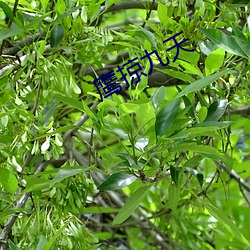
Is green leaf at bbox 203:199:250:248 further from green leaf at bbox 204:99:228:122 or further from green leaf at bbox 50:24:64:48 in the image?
green leaf at bbox 50:24:64:48

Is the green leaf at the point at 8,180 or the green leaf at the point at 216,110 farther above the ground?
the green leaf at the point at 216,110

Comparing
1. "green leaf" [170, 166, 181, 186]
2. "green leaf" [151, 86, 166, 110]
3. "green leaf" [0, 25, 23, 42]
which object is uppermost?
"green leaf" [0, 25, 23, 42]

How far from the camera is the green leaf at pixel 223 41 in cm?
79

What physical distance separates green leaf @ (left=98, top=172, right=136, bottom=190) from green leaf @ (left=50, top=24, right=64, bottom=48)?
0.61 feet

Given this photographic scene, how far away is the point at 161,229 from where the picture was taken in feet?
4.65

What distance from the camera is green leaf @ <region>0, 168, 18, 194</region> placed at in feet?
2.60

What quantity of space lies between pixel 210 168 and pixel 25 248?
1.98 feet

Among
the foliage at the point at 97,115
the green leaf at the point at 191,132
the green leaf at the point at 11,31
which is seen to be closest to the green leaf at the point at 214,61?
the foliage at the point at 97,115

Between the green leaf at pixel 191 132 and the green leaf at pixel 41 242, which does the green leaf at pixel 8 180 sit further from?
the green leaf at pixel 191 132

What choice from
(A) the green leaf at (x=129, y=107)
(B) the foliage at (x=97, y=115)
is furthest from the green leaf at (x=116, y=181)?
(A) the green leaf at (x=129, y=107)

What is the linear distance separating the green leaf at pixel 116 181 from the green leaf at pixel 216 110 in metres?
0.13

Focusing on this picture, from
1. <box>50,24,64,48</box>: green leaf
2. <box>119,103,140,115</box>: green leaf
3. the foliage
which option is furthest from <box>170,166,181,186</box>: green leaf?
<box>50,24,64,48</box>: green leaf

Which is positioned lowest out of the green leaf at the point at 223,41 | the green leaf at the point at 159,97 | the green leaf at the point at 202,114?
the green leaf at the point at 202,114

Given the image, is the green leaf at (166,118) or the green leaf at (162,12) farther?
the green leaf at (162,12)
